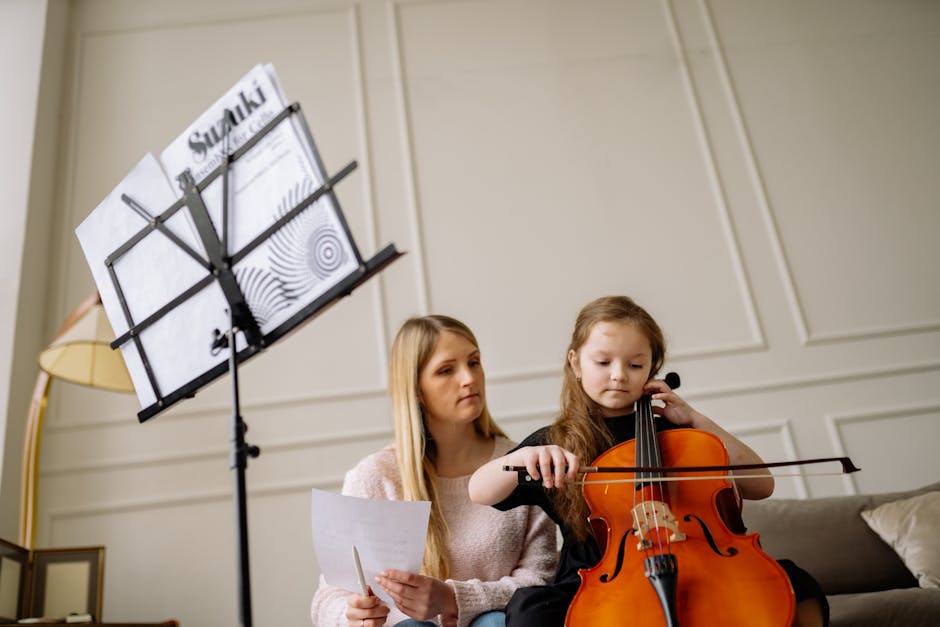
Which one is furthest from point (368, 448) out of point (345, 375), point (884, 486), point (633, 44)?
point (633, 44)

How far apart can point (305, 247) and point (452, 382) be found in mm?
685

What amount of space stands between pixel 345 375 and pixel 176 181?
150 cm

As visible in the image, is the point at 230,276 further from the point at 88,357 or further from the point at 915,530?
the point at 915,530

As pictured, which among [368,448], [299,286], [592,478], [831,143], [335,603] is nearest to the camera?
[299,286]

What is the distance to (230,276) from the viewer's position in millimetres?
1338

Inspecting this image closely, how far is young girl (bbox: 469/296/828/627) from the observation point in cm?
141

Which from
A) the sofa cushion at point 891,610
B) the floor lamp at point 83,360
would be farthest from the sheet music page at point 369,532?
the floor lamp at point 83,360

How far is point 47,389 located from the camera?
2521 millimetres

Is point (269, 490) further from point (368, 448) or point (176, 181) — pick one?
point (176, 181)

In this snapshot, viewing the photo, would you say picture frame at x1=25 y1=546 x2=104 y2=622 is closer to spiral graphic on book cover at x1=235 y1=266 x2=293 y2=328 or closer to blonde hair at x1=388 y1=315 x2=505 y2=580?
blonde hair at x1=388 y1=315 x2=505 y2=580

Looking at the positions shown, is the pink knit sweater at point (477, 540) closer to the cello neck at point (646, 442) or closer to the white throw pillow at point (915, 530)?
the cello neck at point (646, 442)

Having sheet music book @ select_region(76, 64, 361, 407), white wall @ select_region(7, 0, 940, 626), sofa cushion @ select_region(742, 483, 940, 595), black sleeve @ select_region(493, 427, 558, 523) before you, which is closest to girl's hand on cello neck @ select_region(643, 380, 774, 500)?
black sleeve @ select_region(493, 427, 558, 523)

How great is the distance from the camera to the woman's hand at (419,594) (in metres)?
1.40

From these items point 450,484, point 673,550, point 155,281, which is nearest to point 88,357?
point 155,281
